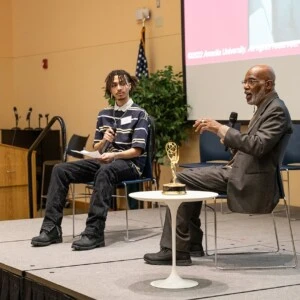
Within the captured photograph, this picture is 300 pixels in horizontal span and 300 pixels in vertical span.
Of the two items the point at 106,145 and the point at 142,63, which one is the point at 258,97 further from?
the point at 142,63

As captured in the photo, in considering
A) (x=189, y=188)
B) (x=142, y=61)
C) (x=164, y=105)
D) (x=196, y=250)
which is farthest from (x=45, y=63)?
(x=189, y=188)

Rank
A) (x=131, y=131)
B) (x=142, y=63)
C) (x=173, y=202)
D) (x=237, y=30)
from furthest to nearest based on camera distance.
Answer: (x=142, y=63) < (x=237, y=30) < (x=131, y=131) < (x=173, y=202)

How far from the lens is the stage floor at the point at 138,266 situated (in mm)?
3277

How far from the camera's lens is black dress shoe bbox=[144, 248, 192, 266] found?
3.84 m

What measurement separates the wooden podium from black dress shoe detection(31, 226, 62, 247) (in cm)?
286

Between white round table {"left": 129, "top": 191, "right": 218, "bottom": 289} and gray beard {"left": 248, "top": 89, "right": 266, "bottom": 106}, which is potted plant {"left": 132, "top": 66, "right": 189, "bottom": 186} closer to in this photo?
gray beard {"left": 248, "top": 89, "right": 266, "bottom": 106}

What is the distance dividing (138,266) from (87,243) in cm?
57

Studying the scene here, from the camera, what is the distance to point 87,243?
433cm

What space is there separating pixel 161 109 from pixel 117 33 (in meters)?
1.71

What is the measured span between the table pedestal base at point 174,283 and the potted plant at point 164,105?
364 cm

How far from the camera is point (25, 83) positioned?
10422 mm

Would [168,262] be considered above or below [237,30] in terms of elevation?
below

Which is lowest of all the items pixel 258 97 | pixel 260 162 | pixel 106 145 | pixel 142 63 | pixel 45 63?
pixel 260 162

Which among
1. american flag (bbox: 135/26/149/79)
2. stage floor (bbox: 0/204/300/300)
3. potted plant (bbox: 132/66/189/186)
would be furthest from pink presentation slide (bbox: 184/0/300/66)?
stage floor (bbox: 0/204/300/300)
